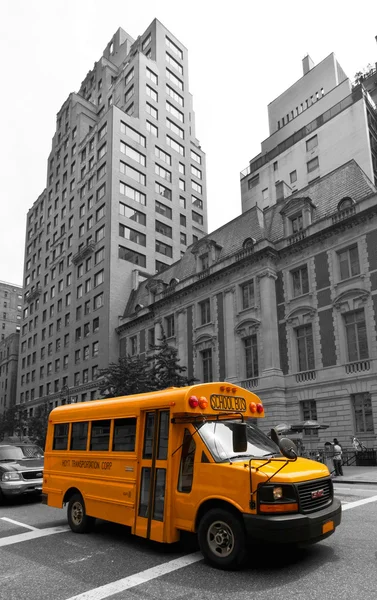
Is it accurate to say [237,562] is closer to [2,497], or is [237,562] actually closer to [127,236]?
[2,497]

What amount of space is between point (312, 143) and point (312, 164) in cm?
250

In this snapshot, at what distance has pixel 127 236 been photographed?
168ft

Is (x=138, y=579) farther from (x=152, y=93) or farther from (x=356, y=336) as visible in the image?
(x=152, y=93)

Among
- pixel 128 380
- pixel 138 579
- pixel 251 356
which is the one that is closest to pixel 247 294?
pixel 251 356

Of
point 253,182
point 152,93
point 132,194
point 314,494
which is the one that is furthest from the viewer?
point 152,93

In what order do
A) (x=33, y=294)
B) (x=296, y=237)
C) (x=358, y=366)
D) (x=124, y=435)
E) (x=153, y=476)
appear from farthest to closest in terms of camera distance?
(x=33, y=294)
(x=296, y=237)
(x=358, y=366)
(x=124, y=435)
(x=153, y=476)

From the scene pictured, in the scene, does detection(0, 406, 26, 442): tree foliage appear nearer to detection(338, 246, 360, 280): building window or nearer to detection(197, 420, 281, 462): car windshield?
detection(338, 246, 360, 280): building window

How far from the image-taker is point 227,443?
279 inches

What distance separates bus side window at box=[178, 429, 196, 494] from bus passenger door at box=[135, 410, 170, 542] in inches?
12.7

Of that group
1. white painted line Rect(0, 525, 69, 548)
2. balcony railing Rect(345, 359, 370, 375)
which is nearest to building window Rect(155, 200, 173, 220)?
balcony railing Rect(345, 359, 370, 375)

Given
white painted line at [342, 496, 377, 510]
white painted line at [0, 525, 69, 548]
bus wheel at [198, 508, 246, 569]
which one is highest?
bus wheel at [198, 508, 246, 569]

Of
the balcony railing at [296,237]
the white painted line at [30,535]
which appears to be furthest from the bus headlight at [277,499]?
the balcony railing at [296,237]

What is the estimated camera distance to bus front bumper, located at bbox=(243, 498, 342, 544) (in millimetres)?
5855

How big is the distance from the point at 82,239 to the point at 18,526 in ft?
160
